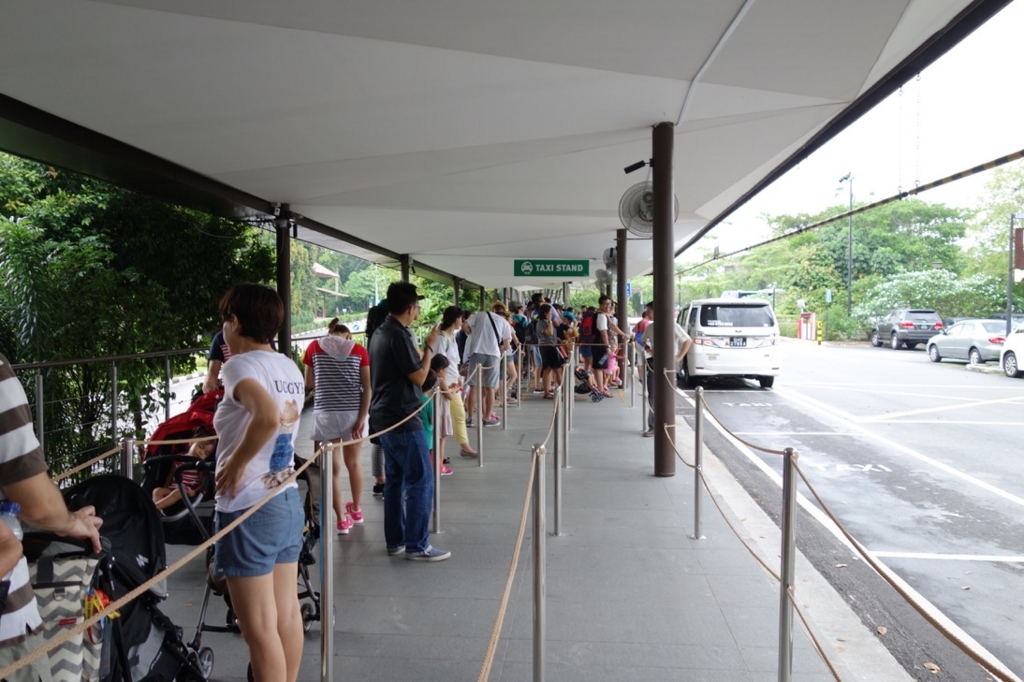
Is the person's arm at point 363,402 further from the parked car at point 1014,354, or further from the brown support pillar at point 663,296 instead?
the parked car at point 1014,354

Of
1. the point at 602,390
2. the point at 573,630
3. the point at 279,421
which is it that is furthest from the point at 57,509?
the point at 602,390

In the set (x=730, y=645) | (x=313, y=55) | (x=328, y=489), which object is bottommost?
(x=730, y=645)

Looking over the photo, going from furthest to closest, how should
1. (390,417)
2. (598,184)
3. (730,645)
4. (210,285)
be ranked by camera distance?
(598,184) → (210,285) → (390,417) → (730,645)

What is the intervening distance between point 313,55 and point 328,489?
10.6 feet

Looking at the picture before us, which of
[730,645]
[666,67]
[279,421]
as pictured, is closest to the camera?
[279,421]

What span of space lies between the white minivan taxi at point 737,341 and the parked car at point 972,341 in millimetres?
10358

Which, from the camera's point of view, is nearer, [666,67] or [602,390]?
[666,67]

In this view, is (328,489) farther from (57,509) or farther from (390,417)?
(390,417)

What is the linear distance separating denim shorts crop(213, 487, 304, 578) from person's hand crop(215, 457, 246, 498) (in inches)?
3.8

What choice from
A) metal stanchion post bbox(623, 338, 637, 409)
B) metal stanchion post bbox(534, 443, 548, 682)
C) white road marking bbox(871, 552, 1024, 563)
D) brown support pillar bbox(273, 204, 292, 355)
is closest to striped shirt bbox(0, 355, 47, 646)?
metal stanchion post bbox(534, 443, 548, 682)

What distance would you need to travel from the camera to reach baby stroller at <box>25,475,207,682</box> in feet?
6.75

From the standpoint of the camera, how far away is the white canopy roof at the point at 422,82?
4.52 meters

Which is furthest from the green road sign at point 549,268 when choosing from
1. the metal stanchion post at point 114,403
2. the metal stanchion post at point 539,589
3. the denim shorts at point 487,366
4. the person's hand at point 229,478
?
the person's hand at point 229,478

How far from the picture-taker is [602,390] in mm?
14531
